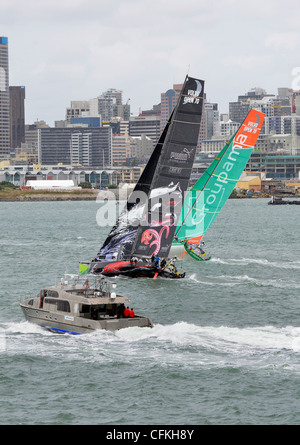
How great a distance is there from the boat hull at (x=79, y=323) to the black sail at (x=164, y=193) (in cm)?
1570

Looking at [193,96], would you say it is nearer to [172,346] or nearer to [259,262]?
[259,262]

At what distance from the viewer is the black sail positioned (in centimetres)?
4691

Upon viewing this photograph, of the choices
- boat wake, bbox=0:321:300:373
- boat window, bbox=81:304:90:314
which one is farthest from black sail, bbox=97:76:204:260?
boat window, bbox=81:304:90:314

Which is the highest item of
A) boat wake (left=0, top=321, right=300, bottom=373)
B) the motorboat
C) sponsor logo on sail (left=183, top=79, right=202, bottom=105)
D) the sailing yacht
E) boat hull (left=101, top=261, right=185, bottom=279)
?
sponsor logo on sail (left=183, top=79, right=202, bottom=105)

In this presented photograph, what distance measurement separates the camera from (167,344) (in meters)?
29.5

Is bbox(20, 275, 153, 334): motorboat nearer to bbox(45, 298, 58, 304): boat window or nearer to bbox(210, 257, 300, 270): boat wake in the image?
bbox(45, 298, 58, 304): boat window

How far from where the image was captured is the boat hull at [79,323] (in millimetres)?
30281

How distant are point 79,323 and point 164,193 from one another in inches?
693

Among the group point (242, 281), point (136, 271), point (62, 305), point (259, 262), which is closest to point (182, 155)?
point (136, 271)

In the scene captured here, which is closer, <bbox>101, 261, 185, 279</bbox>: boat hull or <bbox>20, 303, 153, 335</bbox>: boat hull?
<bbox>20, 303, 153, 335</bbox>: boat hull

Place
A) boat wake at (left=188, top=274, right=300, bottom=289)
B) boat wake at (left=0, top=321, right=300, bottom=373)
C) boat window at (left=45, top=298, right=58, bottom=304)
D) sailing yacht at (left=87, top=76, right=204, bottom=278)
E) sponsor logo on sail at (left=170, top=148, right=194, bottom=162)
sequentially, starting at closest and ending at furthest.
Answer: boat wake at (left=0, top=321, right=300, bottom=373) < boat window at (left=45, top=298, right=58, bottom=304) < boat wake at (left=188, top=274, right=300, bottom=289) < sailing yacht at (left=87, top=76, right=204, bottom=278) < sponsor logo on sail at (left=170, top=148, right=194, bottom=162)

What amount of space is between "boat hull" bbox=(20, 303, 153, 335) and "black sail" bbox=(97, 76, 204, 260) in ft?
51.5

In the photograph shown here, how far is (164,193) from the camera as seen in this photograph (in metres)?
47.0

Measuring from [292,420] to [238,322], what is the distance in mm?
11384
